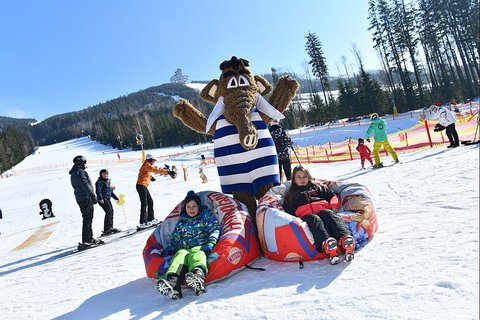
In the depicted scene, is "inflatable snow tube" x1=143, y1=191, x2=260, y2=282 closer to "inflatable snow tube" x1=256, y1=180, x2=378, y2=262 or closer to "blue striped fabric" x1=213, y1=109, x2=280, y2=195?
"inflatable snow tube" x1=256, y1=180, x2=378, y2=262

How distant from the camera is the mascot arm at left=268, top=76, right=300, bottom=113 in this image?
218 inches

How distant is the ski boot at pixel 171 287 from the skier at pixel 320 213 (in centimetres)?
136

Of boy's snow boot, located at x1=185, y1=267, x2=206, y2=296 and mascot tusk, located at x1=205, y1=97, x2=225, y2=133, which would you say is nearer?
boy's snow boot, located at x1=185, y1=267, x2=206, y2=296

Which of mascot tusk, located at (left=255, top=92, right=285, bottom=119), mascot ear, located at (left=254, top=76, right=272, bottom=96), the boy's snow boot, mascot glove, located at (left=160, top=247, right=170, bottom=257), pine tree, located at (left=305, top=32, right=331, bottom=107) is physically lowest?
the boy's snow boot

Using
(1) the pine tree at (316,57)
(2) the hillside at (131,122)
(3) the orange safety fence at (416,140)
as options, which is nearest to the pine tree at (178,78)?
(2) the hillside at (131,122)

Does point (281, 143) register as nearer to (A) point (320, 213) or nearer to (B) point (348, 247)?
(A) point (320, 213)

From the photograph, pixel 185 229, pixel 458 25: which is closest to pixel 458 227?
pixel 185 229

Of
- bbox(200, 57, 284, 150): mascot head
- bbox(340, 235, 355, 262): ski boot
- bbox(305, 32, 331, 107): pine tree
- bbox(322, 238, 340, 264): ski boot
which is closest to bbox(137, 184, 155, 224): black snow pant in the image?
bbox(200, 57, 284, 150): mascot head

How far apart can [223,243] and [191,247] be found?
45 centimetres

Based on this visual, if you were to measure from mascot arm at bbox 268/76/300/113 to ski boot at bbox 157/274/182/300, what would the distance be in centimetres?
333

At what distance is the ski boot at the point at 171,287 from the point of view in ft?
9.80

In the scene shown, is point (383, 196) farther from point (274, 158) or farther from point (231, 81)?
Answer: point (231, 81)

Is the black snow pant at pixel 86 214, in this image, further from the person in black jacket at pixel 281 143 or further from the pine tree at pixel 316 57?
the pine tree at pixel 316 57

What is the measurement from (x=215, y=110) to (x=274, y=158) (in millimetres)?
1098
